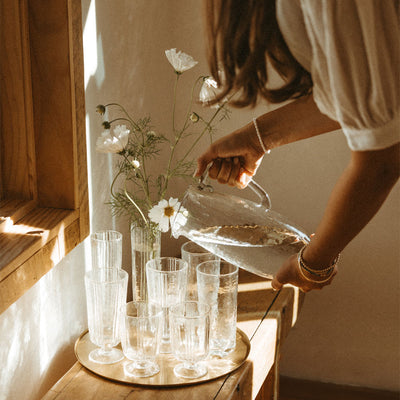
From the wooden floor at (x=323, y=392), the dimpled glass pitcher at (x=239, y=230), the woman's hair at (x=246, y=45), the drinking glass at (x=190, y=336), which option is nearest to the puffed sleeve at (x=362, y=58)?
the woman's hair at (x=246, y=45)

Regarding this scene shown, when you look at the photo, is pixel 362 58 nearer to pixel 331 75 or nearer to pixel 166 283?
pixel 331 75

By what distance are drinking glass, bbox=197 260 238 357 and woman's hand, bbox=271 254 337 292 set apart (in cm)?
19

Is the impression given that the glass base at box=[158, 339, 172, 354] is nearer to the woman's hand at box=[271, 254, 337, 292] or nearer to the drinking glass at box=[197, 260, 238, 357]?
the drinking glass at box=[197, 260, 238, 357]

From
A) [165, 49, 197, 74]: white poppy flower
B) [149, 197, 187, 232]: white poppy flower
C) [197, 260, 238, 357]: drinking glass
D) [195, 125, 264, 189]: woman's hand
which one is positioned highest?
[165, 49, 197, 74]: white poppy flower

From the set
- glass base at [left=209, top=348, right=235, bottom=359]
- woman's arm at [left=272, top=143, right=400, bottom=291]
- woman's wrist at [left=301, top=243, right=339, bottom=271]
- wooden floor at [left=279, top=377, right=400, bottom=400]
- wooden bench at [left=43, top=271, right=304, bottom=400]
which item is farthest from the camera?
wooden floor at [left=279, top=377, right=400, bottom=400]

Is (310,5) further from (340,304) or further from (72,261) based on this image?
(340,304)

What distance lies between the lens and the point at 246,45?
93 centimetres

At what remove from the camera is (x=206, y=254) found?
1.43 meters

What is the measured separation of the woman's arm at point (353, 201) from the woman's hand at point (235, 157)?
243 mm

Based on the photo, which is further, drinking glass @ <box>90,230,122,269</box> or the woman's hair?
drinking glass @ <box>90,230,122,269</box>

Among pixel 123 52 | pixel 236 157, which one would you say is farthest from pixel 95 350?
pixel 123 52

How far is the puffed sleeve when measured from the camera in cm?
77

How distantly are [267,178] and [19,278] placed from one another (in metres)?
1.16

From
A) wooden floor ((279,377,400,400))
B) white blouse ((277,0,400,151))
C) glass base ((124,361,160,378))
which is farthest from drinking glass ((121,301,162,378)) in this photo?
wooden floor ((279,377,400,400))
